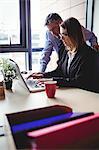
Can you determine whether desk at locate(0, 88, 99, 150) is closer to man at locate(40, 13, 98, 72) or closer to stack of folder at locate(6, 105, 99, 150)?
stack of folder at locate(6, 105, 99, 150)

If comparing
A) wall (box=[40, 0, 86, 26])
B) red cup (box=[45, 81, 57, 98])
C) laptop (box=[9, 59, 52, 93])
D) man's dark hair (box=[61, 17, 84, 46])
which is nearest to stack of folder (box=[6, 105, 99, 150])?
red cup (box=[45, 81, 57, 98])

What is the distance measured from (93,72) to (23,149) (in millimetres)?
1314

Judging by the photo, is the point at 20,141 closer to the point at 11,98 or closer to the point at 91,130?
the point at 91,130

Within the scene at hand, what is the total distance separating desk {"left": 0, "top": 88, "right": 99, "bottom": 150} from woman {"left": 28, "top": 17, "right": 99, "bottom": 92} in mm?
141

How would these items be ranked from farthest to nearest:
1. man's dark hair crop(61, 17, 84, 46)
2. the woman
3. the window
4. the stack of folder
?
1. the window
2. man's dark hair crop(61, 17, 84, 46)
3. the woman
4. the stack of folder

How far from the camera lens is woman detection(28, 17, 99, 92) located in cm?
174

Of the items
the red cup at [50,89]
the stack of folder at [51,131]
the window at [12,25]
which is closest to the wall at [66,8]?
the window at [12,25]

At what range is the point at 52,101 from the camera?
53.3 inches

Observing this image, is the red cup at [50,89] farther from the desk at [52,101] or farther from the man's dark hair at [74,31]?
the man's dark hair at [74,31]

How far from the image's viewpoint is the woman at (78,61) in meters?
1.74

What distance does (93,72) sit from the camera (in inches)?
69.2

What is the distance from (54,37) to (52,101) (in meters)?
1.46

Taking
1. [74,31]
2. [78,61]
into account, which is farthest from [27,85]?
[74,31]

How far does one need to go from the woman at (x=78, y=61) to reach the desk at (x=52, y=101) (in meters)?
0.14
